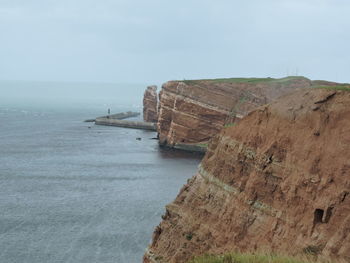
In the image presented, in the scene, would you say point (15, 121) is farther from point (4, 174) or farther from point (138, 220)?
point (138, 220)

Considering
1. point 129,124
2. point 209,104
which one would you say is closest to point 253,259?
point 209,104

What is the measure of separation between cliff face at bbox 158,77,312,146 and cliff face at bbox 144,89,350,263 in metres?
59.7

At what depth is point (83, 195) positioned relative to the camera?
51438mm

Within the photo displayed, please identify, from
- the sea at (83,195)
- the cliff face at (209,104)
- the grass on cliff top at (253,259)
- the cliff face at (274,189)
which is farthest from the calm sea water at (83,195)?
the grass on cliff top at (253,259)

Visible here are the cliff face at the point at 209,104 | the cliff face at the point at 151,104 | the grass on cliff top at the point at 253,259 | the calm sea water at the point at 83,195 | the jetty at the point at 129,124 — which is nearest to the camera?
the grass on cliff top at the point at 253,259

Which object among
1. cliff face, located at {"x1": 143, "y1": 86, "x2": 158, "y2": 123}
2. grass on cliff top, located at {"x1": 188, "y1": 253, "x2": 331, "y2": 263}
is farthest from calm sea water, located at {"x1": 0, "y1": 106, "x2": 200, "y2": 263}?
cliff face, located at {"x1": 143, "y1": 86, "x2": 158, "y2": 123}

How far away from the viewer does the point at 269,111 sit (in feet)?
67.2

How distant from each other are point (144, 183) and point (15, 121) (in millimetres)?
91312

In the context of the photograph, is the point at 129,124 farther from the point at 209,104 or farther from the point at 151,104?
the point at 209,104

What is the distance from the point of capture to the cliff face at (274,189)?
16453 mm

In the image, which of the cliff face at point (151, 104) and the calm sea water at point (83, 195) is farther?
the cliff face at point (151, 104)

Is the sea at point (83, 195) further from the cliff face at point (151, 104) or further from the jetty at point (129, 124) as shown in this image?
the cliff face at point (151, 104)

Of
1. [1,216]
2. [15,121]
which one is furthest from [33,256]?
[15,121]

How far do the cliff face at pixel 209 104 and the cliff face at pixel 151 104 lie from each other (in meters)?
45.1
